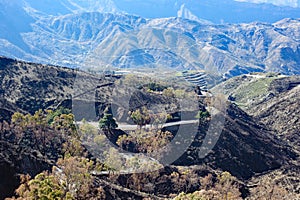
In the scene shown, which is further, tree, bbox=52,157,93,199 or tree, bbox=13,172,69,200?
tree, bbox=52,157,93,199

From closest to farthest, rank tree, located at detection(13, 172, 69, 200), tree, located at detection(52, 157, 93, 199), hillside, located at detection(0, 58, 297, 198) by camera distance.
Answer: tree, located at detection(13, 172, 69, 200) < tree, located at detection(52, 157, 93, 199) < hillside, located at detection(0, 58, 297, 198)

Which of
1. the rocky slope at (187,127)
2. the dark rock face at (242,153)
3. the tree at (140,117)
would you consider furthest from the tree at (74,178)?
the tree at (140,117)

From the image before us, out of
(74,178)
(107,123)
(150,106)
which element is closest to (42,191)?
(74,178)

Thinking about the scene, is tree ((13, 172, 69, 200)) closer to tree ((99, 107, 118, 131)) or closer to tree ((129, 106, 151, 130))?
tree ((99, 107, 118, 131))

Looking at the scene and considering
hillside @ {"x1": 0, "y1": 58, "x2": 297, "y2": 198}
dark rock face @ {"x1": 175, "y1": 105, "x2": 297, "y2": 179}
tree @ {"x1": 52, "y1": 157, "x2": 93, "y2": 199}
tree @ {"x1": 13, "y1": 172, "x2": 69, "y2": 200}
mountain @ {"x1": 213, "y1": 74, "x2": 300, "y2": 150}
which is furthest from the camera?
mountain @ {"x1": 213, "y1": 74, "x2": 300, "y2": 150}

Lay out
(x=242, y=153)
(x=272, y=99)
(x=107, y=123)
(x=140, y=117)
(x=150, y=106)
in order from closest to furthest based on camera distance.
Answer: (x=107, y=123) → (x=140, y=117) → (x=242, y=153) → (x=150, y=106) → (x=272, y=99)

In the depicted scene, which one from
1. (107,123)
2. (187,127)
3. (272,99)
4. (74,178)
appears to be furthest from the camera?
(272,99)

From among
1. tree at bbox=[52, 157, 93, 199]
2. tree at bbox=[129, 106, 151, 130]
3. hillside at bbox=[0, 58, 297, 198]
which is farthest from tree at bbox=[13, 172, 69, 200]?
tree at bbox=[129, 106, 151, 130]

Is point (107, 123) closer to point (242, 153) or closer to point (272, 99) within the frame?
point (242, 153)

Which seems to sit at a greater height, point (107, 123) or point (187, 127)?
point (107, 123)

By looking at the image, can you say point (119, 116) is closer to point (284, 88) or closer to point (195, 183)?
point (195, 183)
